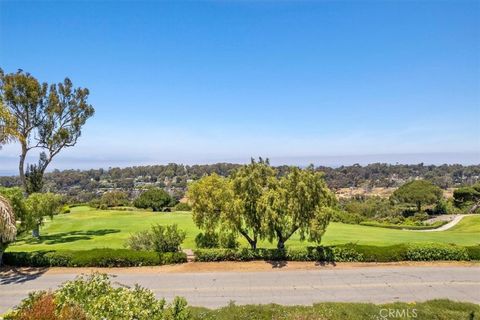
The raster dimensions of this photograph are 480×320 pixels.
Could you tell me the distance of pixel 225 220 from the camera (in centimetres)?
2283

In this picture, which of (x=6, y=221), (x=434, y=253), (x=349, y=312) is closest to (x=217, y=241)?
(x=6, y=221)

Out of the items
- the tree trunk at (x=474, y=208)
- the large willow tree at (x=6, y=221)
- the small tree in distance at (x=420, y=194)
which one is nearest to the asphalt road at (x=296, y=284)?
the large willow tree at (x=6, y=221)

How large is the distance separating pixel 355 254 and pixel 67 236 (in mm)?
23860

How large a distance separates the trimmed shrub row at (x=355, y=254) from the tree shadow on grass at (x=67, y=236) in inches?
549

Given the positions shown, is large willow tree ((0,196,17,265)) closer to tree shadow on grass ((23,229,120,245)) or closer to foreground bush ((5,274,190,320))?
A: foreground bush ((5,274,190,320))

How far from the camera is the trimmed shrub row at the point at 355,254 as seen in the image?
21.5 metres

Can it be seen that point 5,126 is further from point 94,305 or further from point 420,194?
point 420,194

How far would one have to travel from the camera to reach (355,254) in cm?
2156

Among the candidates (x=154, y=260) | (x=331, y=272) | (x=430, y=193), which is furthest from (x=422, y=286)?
(x=430, y=193)

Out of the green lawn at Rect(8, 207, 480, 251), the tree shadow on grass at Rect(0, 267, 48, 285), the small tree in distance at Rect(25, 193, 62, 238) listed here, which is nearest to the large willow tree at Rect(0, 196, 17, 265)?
the tree shadow on grass at Rect(0, 267, 48, 285)

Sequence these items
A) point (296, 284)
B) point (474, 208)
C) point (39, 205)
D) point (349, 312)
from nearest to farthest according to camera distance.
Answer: point (349, 312) → point (296, 284) → point (39, 205) → point (474, 208)

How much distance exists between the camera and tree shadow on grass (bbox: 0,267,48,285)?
63.3ft

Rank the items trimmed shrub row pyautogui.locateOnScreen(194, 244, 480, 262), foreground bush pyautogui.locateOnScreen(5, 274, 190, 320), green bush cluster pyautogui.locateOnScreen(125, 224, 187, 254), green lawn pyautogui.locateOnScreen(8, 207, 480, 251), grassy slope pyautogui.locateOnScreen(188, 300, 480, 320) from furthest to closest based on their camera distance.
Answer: green lawn pyautogui.locateOnScreen(8, 207, 480, 251), green bush cluster pyautogui.locateOnScreen(125, 224, 187, 254), trimmed shrub row pyautogui.locateOnScreen(194, 244, 480, 262), grassy slope pyautogui.locateOnScreen(188, 300, 480, 320), foreground bush pyautogui.locateOnScreen(5, 274, 190, 320)

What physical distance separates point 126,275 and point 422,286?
48.6 ft
